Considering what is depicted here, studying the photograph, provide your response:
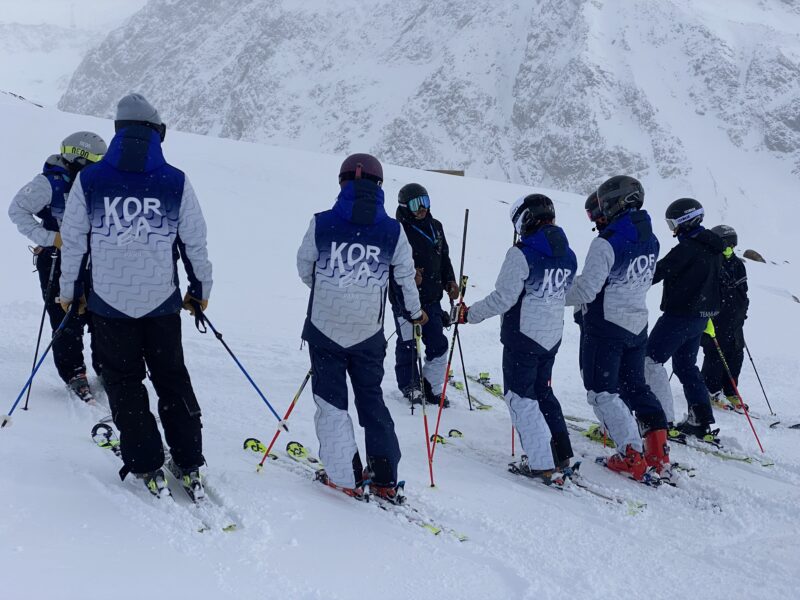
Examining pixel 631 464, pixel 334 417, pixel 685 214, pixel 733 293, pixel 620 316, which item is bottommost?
pixel 631 464

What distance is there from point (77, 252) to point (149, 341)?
596mm

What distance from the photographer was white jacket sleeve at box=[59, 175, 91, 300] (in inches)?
133

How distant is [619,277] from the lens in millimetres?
5027

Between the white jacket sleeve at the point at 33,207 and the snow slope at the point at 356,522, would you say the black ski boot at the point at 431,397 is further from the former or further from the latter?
the white jacket sleeve at the point at 33,207

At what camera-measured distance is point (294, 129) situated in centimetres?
12825

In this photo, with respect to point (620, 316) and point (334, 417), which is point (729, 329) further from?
point (334, 417)

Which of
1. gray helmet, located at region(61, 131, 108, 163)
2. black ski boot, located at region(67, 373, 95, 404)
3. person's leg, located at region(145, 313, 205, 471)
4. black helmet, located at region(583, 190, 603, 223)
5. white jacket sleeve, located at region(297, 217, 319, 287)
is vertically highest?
black helmet, located at region(583, 190, 603, 223)

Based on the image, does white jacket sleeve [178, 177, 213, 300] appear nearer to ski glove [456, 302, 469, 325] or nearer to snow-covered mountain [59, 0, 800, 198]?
ski glove [456, 302, 469, 325]

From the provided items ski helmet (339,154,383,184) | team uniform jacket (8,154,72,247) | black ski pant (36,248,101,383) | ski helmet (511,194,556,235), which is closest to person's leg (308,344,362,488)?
ski helmet (339,154,383,184)

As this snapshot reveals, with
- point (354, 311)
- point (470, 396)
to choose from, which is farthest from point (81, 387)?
point (470, 396)

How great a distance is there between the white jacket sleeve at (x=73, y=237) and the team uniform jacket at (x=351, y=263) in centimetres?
118

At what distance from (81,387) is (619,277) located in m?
4.30

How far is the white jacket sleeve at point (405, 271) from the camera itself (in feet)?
13.3

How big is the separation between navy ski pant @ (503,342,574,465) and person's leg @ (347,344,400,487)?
3.67ft
